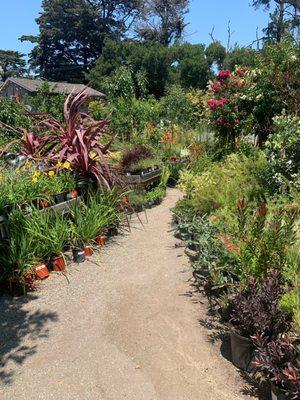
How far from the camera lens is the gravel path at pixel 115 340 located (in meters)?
2.71

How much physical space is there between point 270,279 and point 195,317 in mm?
992

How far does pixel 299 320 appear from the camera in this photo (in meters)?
2.38

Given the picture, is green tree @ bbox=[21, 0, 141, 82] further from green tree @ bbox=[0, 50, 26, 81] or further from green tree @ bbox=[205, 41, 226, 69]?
green tree @ bbox=[205, 41, 226, 69]

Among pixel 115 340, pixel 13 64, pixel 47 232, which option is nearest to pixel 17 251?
pixel 47 232

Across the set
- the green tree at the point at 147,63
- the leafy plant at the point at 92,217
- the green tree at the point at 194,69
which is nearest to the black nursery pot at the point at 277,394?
the leafy plant at the point at 92,217

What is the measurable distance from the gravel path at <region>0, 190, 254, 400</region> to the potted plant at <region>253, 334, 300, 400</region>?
1.16 feet

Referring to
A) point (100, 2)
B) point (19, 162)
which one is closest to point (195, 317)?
point (19, 162)

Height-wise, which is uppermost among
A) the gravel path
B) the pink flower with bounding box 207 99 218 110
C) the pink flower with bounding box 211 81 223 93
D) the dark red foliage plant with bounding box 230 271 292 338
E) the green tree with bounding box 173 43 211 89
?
the green tree with bounding box 173 43 211 89

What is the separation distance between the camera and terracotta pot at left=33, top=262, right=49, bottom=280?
13.9ft

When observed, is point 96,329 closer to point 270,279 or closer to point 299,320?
point 270,279

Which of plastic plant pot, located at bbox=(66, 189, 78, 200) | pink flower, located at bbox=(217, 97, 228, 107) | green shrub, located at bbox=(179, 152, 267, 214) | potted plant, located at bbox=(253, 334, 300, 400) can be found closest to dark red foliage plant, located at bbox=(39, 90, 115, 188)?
plastic plant pot, located at bbox=(66, 189, 78, 200)

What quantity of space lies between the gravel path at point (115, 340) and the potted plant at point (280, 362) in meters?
0.35

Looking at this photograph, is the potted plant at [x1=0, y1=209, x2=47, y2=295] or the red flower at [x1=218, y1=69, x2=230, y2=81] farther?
the red flower at [x1=218, y1=69, x2=230, y2=81]

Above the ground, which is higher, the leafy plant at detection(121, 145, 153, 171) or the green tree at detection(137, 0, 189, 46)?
the green tree at detection(137, 0, 189, 46)
